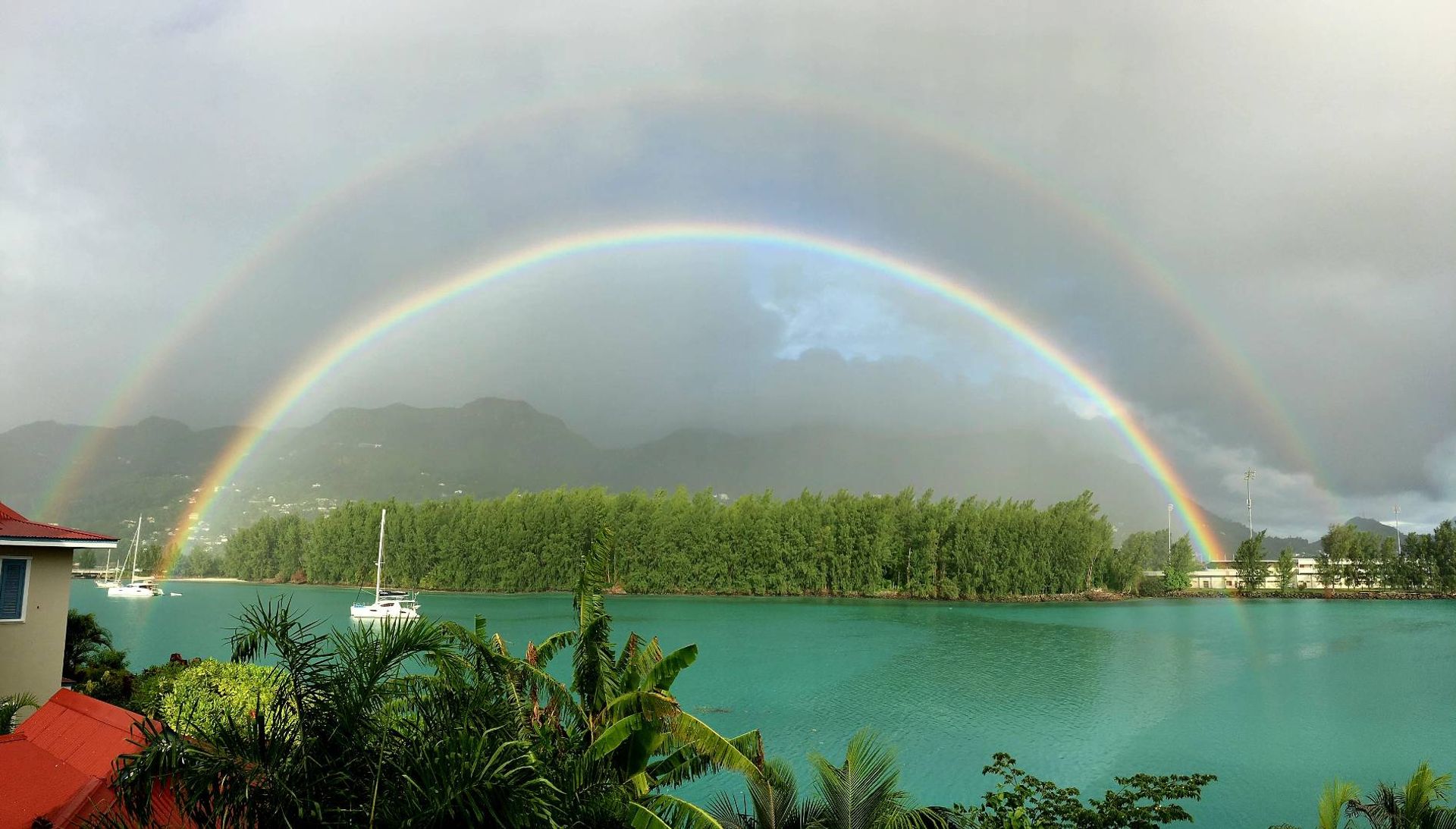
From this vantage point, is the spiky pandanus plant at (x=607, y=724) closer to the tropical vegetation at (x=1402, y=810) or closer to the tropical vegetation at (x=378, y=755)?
the tropical vegetation at (x=378, y=755)

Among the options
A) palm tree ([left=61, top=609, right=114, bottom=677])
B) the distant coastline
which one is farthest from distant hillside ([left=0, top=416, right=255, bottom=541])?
palm tree ([left=61, top=609, right=114, bottom=677])

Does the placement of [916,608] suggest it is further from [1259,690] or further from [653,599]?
[1259,690]

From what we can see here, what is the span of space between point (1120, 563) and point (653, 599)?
3928 cm

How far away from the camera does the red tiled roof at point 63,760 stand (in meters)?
5.91

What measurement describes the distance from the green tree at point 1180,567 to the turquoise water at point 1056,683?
70.1 ft

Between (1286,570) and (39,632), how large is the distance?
9835 cm

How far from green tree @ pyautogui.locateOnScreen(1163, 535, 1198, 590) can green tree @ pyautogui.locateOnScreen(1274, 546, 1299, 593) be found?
299 inches

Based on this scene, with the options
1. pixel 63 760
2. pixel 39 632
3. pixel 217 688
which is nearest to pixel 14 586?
pixel 39 632

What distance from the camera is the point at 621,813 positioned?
214 inches

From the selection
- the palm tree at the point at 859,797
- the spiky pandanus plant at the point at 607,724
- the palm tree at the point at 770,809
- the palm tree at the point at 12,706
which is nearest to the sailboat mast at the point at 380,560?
the palm tree at the point at 12,706

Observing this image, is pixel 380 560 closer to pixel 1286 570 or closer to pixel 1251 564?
pixel 1251 564

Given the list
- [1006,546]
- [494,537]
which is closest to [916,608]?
[1006,546]

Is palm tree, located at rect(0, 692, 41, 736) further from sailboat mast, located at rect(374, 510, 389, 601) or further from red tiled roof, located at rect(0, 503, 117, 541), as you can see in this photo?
sailboat mast, located at rect(374, 510, 389, 601)

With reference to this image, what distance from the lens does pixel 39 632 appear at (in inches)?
452
